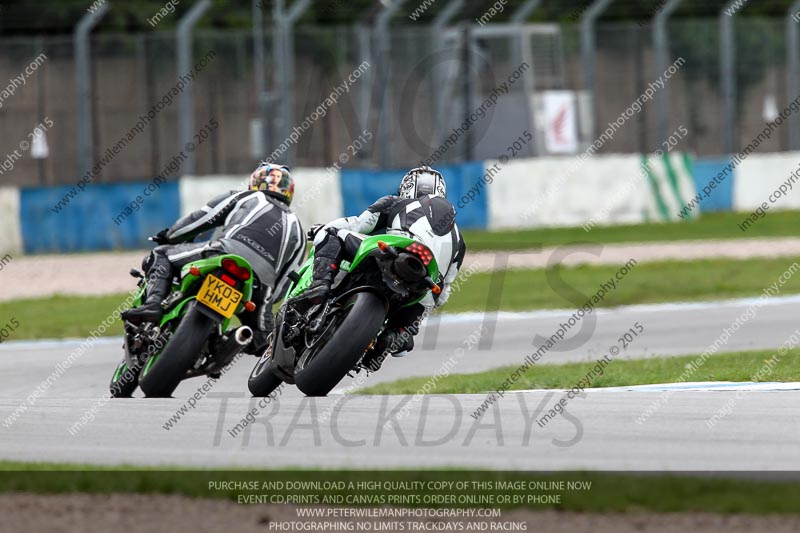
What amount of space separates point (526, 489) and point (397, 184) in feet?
54.0

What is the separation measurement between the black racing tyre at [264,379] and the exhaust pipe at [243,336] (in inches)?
13.5

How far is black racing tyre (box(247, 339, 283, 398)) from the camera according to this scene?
8.73 m

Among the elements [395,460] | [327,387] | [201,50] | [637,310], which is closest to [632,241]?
[637,310]

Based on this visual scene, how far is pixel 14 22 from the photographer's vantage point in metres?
29.3

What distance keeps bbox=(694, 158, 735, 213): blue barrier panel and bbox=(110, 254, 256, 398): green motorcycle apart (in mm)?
16485

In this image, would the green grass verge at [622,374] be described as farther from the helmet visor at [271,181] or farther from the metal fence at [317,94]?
the metal fence at [317,94]

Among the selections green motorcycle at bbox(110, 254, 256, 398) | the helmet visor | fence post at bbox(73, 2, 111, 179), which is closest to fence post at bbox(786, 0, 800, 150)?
fence post at bbox(73, 2, 111, 179)

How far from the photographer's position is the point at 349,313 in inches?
315

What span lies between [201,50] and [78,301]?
885 cm

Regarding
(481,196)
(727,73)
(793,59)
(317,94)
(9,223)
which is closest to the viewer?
(9,223)

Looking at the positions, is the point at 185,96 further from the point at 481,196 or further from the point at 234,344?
the point at 234,344

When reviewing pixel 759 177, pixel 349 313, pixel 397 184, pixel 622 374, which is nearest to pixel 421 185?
pixel 349 313

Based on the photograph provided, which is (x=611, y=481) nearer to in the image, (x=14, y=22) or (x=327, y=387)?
(x=327, y=387)

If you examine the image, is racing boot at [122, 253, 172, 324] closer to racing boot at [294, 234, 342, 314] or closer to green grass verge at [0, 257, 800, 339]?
racing boot at [294, 234, 342, 314]
